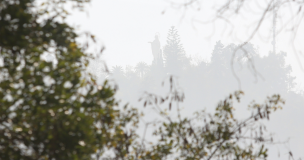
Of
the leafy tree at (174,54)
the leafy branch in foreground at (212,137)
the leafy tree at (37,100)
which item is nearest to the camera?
the leafy tree at (37,100)

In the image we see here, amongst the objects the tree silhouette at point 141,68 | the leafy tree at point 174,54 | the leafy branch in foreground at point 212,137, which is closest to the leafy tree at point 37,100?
the leafy branch in foreground at point 212,137

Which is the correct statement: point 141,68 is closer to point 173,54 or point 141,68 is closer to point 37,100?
point 173,54

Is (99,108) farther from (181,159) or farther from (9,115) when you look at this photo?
(181,159)

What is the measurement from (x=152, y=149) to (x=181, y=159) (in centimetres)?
56

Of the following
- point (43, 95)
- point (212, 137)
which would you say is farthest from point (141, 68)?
point (43, 95)

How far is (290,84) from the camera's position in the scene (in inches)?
2445

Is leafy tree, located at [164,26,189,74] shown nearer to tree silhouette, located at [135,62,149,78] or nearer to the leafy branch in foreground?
tree silhouette, located at [135,62,149,78]

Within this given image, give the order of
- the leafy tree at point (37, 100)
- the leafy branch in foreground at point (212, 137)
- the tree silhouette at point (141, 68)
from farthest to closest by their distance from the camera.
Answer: the tree silhouette at point (141, 68) → the leafy branch in foreground at point (212, 137) → the leafy tree at point (37, 100)

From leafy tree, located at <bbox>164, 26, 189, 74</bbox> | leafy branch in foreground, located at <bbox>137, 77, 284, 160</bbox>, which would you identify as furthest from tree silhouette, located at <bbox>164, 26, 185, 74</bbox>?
leafy branch in foreground, located at <bbox>137, 77, 284, 160</bbox>

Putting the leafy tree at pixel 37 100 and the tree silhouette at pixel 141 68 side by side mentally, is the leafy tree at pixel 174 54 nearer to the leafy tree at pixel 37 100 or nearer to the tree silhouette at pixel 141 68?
the tree silhouette at pixel 141 68

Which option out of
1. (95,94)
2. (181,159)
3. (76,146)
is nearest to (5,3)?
(95,94)

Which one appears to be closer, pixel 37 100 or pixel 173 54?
pixel 37 100

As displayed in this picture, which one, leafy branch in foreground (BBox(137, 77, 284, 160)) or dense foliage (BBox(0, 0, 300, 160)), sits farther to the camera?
leafy branch in foreground (BBox(137, 77, 284, 160))

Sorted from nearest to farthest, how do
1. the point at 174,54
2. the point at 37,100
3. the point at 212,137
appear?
1. the point at 37,100
2. the point at 212,137
3. the point at 174,54
